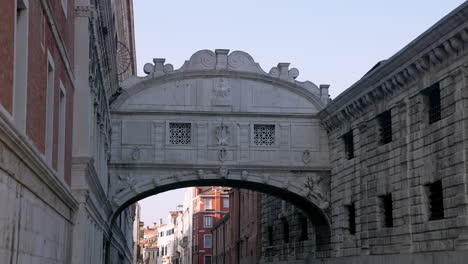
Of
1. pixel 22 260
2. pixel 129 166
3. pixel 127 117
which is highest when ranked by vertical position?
pixel 127 117

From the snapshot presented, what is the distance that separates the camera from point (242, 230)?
164 ft

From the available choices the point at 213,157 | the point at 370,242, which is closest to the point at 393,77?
the point at 370,242

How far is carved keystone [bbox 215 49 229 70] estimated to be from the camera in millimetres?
28938

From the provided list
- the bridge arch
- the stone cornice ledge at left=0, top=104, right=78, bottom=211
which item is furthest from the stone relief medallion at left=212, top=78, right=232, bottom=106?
the stone cornice ledge at left=0, top=104, right=78, bottom=211

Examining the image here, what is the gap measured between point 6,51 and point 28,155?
Result: 1579 mm

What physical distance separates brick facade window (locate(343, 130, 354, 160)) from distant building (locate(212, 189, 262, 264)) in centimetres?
1357

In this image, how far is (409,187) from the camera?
21781 millimetres

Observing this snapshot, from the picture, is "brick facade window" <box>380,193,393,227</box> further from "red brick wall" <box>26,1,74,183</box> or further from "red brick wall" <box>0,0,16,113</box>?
"red brick wall" <box>0,0,16,113</box>

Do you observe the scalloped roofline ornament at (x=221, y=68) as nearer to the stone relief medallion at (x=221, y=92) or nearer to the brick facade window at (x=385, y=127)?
the stone relief medallion at (x=221, y=92)

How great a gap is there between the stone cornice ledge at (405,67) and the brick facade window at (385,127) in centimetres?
54

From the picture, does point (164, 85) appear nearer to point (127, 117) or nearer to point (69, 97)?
point (127, 117)

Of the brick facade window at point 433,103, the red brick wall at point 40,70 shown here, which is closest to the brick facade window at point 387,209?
the brick facade window at point 433,103

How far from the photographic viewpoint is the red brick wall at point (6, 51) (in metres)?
8.30

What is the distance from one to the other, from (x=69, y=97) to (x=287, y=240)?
2090cm
